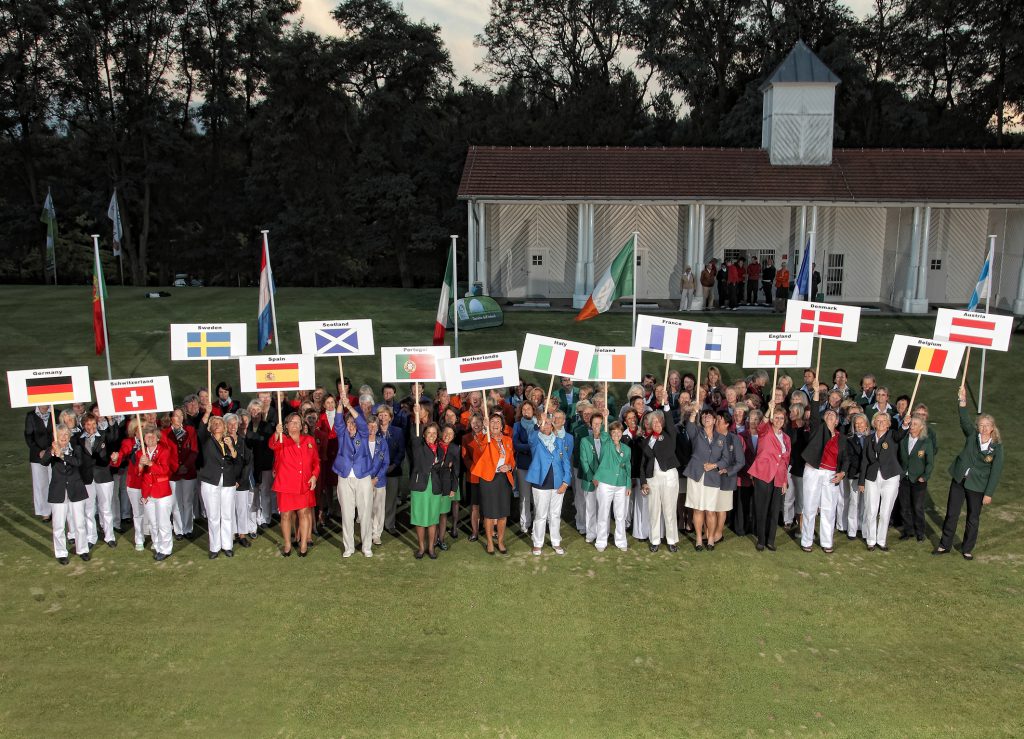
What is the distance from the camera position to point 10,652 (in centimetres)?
790

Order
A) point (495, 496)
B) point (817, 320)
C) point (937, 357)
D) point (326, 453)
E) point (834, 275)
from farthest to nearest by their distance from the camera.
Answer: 1. point (834, 275)
2. point (817, 320)
3. point (937, 357)
4. point (326, 453)
5. point (495, 496)

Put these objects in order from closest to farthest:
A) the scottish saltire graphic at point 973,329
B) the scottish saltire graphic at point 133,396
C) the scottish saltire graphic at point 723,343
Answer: the scottish saltire graphic at point 133,396, the scottish saltire graphic at point 723,343, the scottish saltire graphic at point 973,329

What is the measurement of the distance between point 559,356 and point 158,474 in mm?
4867

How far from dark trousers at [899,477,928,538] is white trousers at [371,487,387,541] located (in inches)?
239

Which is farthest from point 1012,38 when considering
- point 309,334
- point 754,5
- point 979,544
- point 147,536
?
point 147,536

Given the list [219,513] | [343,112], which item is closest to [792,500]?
[219,513]

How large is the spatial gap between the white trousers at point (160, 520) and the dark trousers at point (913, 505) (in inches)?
331

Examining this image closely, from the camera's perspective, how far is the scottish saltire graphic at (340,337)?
11.3 metres

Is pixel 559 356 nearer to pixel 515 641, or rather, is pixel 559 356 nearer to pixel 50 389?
pixel 515 641

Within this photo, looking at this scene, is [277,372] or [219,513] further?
[277,372]

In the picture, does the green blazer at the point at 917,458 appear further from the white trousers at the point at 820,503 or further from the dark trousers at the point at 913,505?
the white trousers at the point at 820,503

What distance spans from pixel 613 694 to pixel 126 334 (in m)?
17.8

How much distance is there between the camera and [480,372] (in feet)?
34.3

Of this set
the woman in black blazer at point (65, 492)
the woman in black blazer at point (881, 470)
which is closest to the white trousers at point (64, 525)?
the woman in black blazer at point (65, 492)
